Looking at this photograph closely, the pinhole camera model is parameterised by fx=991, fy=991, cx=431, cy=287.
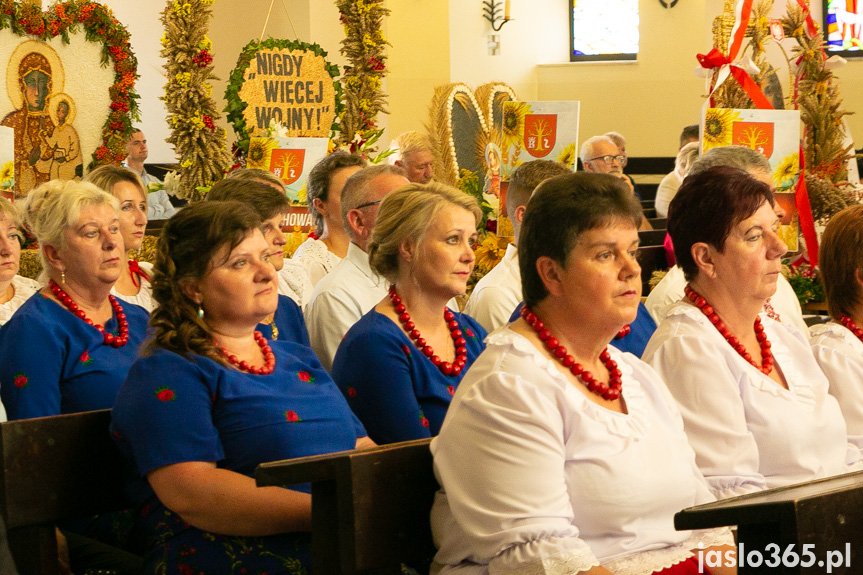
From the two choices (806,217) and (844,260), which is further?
(806,217)

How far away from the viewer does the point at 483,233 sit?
5230mm

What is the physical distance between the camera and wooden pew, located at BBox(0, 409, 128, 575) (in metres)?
2.06

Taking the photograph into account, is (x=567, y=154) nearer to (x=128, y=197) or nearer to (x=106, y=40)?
(x=128, y=197)

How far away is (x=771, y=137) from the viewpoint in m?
4.51

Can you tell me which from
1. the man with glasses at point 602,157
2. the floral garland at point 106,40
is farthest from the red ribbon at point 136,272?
the floral garland at point 106,40

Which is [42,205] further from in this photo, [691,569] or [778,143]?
[778,143]

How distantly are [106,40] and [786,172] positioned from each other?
488 centimetres

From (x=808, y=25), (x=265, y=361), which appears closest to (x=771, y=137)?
(x=808, y=25)

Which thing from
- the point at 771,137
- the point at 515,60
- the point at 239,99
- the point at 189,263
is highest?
the point at 515,60

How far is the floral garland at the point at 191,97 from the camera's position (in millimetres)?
4621

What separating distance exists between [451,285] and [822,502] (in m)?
1.25

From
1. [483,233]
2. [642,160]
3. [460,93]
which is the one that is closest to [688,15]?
[642,160]

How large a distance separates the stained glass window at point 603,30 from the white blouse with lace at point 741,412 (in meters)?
9.62

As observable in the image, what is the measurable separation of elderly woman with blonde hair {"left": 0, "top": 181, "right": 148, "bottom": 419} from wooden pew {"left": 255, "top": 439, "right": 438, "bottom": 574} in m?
1.08
